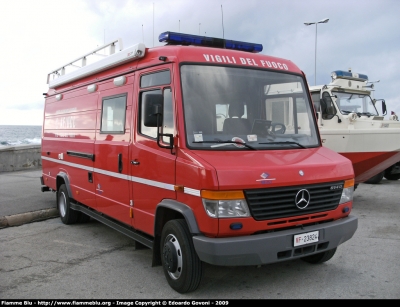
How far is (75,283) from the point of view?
15.8 ft

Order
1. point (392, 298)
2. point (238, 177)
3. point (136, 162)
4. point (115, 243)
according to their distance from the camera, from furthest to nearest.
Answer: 1. point (115, 243)
2. point (136, 162)
3. point (392, 298)
4. point (238, 177)

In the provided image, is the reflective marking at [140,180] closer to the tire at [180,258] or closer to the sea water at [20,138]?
the tire at [180,258]

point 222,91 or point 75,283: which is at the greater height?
point 222,91

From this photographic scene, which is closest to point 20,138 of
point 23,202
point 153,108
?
point 23,202

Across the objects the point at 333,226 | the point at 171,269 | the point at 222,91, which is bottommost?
the point at 171,269

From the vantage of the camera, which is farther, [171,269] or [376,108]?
[376,108]

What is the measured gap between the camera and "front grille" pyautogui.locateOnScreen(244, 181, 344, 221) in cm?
411

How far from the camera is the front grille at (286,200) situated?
4105 mm

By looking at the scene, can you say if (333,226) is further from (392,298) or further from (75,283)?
(75,283)

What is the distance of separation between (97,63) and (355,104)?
6553 mm

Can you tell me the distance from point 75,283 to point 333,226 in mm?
2960

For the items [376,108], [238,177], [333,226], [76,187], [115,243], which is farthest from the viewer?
[376,108]

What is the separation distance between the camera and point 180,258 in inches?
173

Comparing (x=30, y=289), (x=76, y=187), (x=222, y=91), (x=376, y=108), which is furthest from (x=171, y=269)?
(x=376, y=108)
